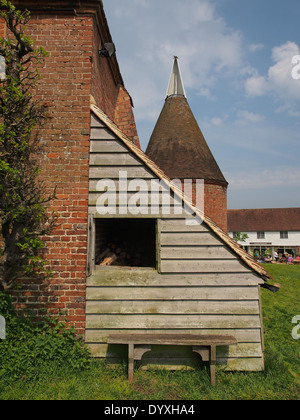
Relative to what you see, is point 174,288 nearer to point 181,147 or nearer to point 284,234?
point 181,147

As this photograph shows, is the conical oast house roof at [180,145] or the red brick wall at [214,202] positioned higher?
the conical oast house roof at [180,145]

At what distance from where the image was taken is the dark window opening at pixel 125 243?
18.7 feet

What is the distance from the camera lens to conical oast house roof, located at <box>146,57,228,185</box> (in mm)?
11918

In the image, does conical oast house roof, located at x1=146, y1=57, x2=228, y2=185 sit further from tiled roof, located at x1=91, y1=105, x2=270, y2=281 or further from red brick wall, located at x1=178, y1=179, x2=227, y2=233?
tiled roof, located at x1=91, y1=105, x2=270, y2=281

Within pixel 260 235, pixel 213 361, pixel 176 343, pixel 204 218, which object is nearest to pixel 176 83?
pixel 204 218

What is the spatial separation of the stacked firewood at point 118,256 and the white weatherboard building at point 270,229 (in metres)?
36.4

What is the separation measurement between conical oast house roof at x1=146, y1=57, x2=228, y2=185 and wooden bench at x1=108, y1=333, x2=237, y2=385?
8262 millimetres

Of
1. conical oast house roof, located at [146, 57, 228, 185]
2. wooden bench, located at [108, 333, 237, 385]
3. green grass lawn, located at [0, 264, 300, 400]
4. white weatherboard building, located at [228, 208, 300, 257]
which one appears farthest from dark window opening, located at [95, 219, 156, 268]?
white weatherboard building, located at [228, 208, 300, 257]

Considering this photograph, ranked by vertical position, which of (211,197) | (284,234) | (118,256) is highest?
(211,197)

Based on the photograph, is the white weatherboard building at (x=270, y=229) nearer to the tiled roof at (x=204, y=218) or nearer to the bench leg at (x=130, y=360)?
the tiled roof at (x=204, y=218)

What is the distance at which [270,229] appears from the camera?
133 feet

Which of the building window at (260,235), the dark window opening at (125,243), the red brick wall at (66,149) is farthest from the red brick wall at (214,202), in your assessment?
the building window at (260,235)

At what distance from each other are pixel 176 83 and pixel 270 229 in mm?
31948

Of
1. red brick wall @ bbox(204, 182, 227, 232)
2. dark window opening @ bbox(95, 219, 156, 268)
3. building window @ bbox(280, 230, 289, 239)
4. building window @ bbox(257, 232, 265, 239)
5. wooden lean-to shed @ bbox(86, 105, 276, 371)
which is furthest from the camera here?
building window @ bbox(257, 232, 265, 239)
